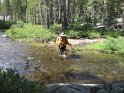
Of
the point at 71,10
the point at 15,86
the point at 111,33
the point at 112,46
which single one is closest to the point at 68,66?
the point at 112,46

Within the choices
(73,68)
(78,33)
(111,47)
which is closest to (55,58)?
(73,68)

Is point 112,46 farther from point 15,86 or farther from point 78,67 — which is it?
point 15,86

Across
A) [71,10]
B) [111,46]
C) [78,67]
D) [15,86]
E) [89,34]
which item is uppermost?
[71,10]

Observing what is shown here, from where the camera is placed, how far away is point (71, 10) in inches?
3642

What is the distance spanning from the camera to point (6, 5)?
12900cm

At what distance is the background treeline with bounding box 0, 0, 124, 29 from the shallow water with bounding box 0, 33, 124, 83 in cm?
1811

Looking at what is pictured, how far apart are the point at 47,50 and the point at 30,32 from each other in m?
12.7

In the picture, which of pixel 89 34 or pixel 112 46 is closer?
pixel 112 46

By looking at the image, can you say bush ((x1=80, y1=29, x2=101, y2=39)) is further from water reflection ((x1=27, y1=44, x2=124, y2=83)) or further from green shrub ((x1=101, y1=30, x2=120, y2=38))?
water reflection ((x1=27, y1=44, x2=124, y2=83))

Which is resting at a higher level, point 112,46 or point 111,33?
point 111,33

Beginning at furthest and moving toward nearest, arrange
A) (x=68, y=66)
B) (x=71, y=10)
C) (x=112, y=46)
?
(x=71, y=10), (x=112, y=46), (x=68, y=66)

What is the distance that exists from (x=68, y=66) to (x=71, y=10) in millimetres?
73771

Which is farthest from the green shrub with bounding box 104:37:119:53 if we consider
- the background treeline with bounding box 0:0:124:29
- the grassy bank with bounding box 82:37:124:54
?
the background treeline with bounding box 0:0:124:29

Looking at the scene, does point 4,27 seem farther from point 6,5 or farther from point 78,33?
point 6,5
